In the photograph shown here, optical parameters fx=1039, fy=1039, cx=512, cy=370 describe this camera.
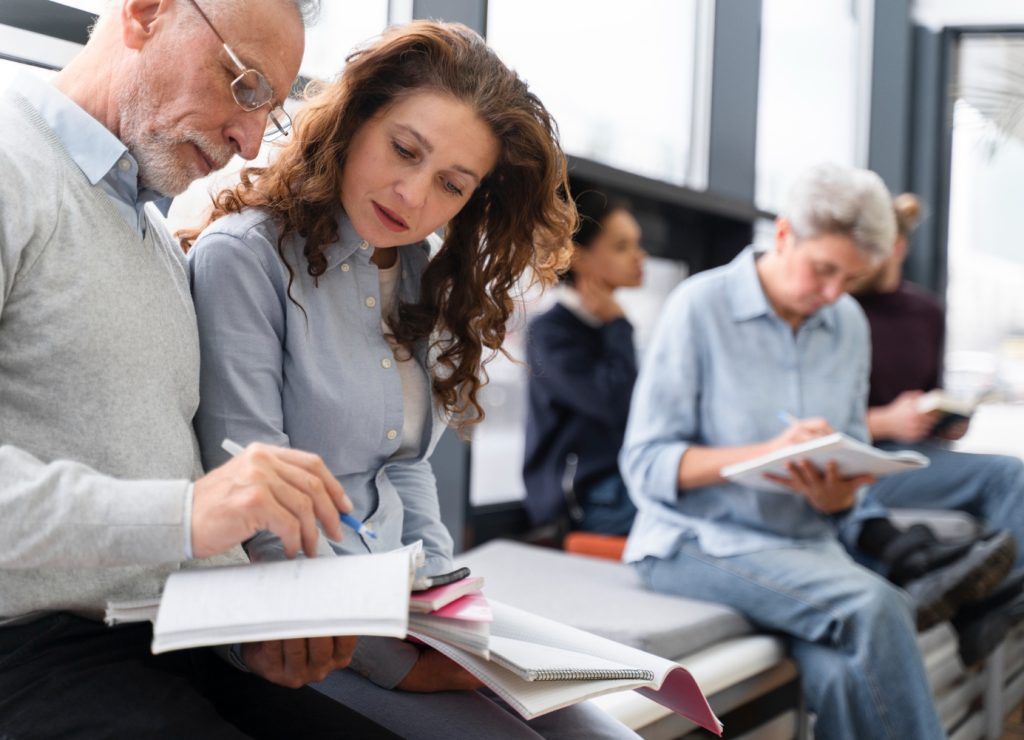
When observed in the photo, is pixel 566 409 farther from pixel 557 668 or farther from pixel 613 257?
pixel 557 668

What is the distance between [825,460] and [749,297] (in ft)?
1.60

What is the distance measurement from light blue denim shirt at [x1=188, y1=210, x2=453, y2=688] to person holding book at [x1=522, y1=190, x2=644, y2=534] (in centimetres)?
176

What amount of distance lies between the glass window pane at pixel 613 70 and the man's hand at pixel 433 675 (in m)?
2.01

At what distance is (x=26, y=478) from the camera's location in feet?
A: 3.20

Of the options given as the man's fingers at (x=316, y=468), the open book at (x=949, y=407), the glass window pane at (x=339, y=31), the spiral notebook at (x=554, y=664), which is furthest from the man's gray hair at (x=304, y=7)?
the open book at (x=949, y=407)

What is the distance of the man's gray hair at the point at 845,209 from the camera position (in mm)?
2389

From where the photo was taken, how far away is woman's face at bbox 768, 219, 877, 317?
2.39m

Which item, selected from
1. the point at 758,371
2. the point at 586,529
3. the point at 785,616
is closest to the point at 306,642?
the point at 785,616

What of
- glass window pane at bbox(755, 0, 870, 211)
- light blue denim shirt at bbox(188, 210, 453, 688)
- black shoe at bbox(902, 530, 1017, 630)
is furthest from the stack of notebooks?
glass window pane at bbox(755, 0, 870, 211)

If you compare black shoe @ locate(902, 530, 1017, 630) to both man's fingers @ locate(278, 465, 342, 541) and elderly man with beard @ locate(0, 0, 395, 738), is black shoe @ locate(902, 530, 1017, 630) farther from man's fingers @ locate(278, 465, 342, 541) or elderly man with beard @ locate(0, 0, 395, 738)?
man's fingers @ locate(278, 465, 342, 541)

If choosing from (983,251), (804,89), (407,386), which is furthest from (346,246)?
(983,251)

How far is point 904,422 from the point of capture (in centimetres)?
331

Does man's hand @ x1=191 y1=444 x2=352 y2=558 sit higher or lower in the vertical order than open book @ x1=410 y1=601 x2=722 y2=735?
higher

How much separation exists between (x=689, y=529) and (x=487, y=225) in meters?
1.05
